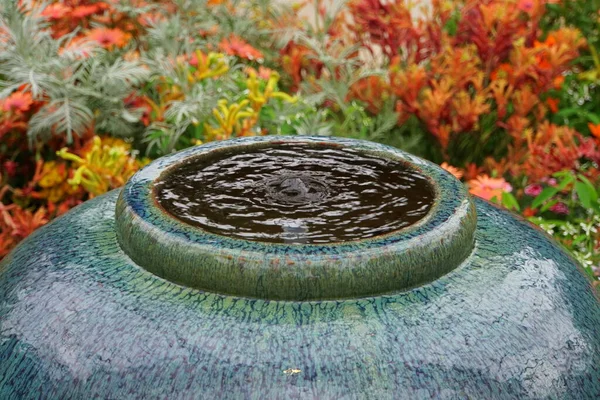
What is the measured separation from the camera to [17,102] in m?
2.80

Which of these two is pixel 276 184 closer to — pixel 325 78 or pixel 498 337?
pixel 498 337

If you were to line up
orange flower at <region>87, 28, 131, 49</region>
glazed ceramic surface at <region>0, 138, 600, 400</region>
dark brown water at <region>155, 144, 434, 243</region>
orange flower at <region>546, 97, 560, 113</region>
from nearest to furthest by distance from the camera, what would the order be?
glazed ceramic surface at <region>0, 138, 600, 400</region>, dark brown water at <region>155, 144, 434, 243</region>, orange flower at <region>87, 28, 131, 49</region>, orange flower at <region>546, 97, 560, 113</region>

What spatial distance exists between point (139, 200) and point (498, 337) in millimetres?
782

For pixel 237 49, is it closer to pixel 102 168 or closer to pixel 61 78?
pixel 61 78

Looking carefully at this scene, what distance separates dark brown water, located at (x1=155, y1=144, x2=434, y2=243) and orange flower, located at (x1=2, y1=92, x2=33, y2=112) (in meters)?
1.22

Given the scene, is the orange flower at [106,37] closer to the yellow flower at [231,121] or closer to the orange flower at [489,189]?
the yellow flower at [231,121]

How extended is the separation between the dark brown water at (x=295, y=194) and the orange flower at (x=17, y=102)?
1.22m

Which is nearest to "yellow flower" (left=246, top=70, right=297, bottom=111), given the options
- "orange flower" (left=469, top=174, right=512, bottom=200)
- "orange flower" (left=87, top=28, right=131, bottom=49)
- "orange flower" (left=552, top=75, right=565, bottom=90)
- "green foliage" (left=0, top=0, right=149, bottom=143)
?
"green foliage" (left=0, top=0, right=149, bottom=143)

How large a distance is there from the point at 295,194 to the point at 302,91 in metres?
2.09

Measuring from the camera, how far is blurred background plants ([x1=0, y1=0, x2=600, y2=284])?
2.79 m

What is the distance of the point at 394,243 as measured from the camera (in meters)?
1.40

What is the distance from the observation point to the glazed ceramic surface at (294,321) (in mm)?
1276

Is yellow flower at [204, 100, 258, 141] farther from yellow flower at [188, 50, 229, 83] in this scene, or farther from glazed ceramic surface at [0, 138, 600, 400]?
glazed ceramic surface at [0, 138, 600, 400]

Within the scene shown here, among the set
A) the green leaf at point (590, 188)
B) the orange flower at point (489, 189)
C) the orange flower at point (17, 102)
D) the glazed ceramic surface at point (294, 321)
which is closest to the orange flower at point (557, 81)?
the green leaf at point (590, 188)
